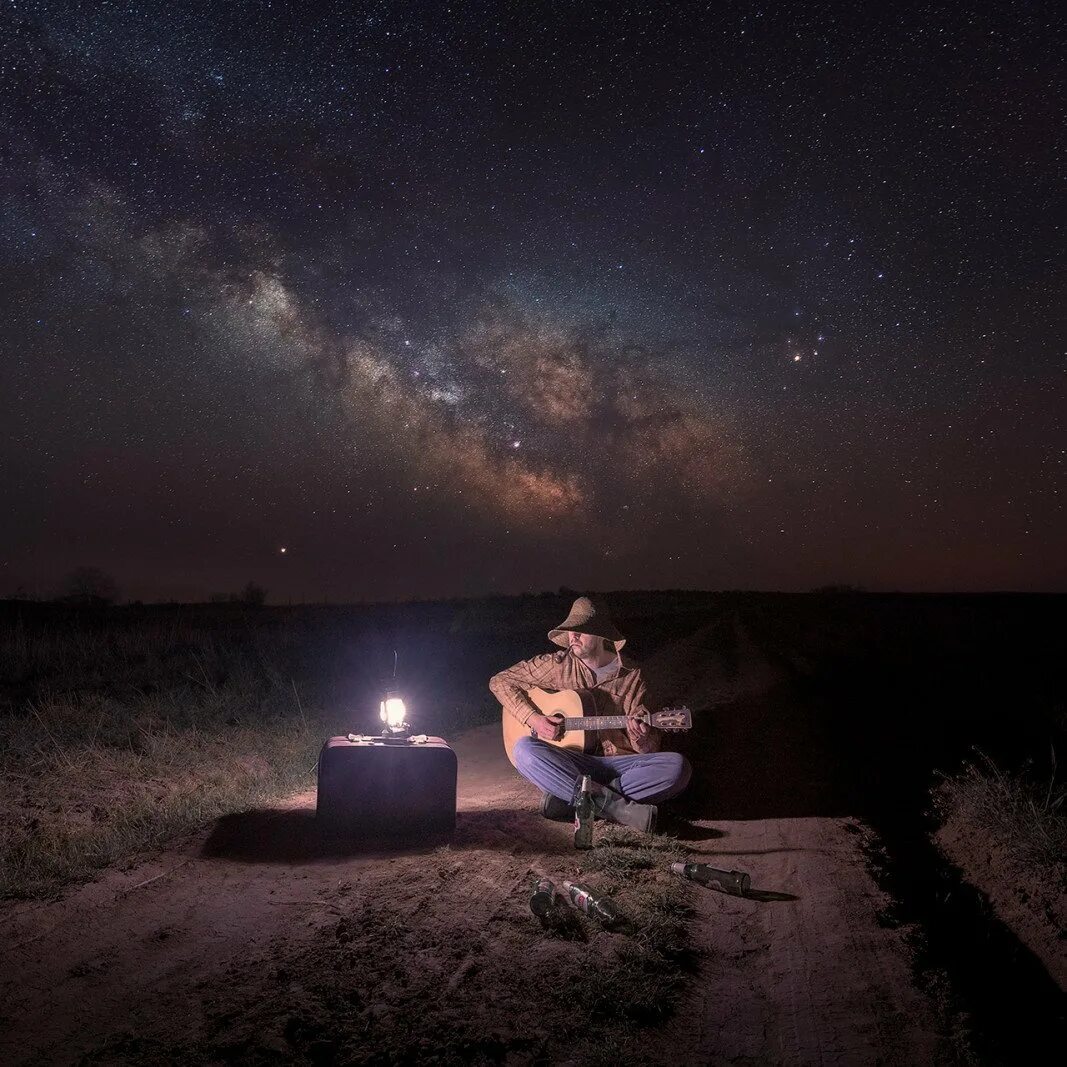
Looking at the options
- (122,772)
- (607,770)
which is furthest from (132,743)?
(607,770)

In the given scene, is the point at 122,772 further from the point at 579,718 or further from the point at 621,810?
the point at 621,810

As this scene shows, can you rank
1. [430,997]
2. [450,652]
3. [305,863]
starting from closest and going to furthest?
1. [430,997]
2. [305,863]
3. [450,652]

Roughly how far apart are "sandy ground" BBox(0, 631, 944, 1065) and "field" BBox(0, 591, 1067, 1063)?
24 mm

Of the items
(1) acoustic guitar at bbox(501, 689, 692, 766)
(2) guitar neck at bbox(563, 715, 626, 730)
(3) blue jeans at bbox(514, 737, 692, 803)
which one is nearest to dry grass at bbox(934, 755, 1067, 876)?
(3) blue jeans at bbox(514, 737, 692, 803)

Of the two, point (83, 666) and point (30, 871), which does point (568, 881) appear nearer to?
point (30, 871)

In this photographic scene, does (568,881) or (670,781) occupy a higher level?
(670,781)

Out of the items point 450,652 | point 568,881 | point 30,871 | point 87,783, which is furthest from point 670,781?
point 450,652

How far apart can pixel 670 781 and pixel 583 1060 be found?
314cm

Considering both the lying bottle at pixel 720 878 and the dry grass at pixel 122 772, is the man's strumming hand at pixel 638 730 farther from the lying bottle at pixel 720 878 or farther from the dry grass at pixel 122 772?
the dry grass at pixel 122 772

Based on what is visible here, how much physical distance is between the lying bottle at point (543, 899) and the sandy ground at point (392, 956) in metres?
0.10

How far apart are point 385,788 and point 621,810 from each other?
1.85m

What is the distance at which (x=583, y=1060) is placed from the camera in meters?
3.03

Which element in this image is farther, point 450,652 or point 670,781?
point 450,652

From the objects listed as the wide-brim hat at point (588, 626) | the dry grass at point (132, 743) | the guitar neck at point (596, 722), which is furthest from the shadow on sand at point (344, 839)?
the wide-brim hat at point (588, 626)
